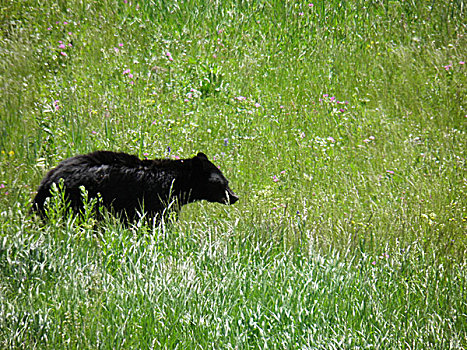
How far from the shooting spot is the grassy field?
384cm

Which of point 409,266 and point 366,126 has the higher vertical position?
point 366,126

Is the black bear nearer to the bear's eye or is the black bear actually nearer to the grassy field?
the bear's eye

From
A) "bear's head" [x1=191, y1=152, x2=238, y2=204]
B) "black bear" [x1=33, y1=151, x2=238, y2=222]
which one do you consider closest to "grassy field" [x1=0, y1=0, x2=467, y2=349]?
"bear's head" [x1=191, y1=152, x2=238, y2=204]

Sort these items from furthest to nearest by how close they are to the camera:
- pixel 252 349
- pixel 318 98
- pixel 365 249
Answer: pixel 318 98
pixel 365 249
pixel 252 349

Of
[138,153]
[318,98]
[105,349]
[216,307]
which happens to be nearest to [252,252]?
[216,307]

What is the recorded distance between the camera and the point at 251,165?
6707 mm

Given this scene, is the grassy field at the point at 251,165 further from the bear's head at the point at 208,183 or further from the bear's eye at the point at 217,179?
the bear's eye at the point at 217,179

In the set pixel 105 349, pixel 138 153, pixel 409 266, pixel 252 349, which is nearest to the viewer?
pixel 105 349

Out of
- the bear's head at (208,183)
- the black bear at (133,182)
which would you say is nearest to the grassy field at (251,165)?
the bear's head at (208,183)

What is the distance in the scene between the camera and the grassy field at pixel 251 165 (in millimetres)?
3838

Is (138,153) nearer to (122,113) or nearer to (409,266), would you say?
(122,113)

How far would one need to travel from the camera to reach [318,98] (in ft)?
27.0

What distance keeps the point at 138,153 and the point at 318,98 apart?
307 cm

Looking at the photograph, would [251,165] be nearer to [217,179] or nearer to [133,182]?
[217,179]
